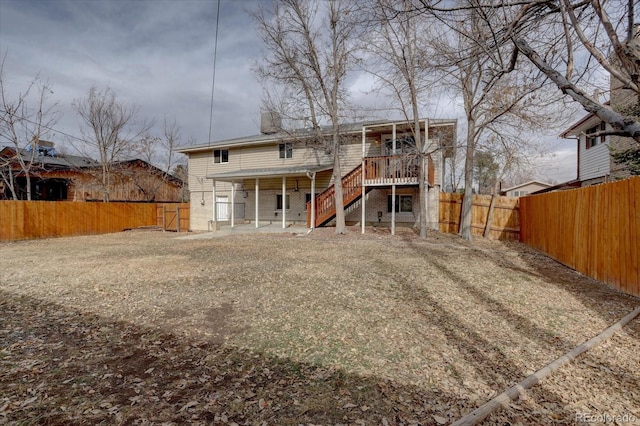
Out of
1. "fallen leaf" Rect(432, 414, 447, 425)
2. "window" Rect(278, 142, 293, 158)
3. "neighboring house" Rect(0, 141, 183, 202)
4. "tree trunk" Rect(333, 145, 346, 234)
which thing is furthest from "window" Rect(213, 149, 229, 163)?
"fallen leaf" Rect(432, 414, 447, 425)

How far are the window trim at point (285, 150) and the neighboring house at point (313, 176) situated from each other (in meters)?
0.01

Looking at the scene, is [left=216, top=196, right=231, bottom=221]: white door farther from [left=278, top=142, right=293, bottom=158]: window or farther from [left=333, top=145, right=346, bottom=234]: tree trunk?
[left=333, top=145, right=346, bottom=234]: tree trunk

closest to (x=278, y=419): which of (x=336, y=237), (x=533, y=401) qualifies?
(x=533, y=401)

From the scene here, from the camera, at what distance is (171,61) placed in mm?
14820

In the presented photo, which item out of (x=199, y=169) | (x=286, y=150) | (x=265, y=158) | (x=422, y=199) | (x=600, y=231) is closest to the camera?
(x=600, y=231)

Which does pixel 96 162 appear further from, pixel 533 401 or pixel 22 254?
pixel 533 401

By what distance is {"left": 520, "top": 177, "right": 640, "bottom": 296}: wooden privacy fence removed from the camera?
5113 millimetres

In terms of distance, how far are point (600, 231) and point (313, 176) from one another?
10.7 m

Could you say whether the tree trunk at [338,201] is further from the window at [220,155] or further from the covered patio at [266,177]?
the window at [220,155]

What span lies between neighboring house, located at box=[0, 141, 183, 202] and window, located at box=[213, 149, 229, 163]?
10.1 meters

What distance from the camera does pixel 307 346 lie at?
11.8 feet

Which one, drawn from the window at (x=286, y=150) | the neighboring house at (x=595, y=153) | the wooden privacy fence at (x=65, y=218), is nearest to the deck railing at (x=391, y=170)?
the window at (x=286, y=150)

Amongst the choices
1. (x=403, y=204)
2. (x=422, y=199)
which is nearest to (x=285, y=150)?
(x=403, y=204)

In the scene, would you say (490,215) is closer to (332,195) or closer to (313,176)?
(332,195)
